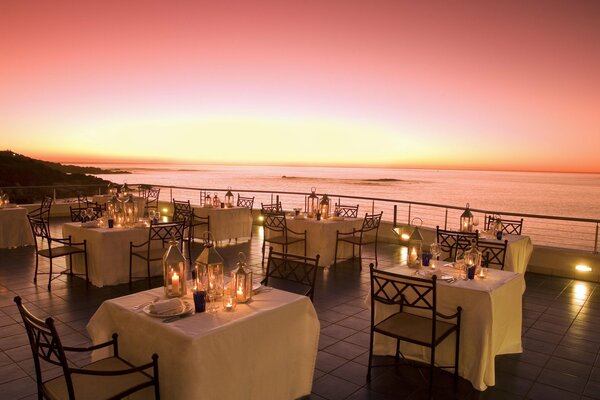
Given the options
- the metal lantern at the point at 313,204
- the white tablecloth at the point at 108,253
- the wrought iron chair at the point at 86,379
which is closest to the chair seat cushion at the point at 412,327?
the wrought iron chair at the point at 86,379

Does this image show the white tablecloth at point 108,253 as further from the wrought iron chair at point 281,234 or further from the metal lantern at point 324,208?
the metal lantern at point 324,208

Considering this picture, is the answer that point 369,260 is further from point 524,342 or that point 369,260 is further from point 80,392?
point 80,392

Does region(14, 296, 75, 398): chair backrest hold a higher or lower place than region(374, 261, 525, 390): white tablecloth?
higher

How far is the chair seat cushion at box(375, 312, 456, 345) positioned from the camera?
2.96 metres

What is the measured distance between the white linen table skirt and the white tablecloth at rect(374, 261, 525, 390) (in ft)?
11.1

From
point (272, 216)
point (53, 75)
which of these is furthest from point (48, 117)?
point (272, 216)

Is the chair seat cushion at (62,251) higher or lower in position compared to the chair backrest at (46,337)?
lower

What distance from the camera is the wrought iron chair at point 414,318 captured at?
9.59 ft

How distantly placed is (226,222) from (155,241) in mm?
2565

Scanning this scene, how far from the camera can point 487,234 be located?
6027mm

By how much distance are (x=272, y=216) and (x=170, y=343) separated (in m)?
5.50

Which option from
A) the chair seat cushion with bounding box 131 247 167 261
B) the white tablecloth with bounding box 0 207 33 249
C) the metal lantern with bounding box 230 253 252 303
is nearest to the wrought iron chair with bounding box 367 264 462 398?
the metal lantern with bounding box 230 253 252 303

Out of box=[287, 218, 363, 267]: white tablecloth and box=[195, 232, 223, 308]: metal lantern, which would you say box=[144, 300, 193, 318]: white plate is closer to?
box=[195, 232, 223, 308]: metal lantern

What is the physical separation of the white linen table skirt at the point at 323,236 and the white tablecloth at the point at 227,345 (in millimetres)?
4087
